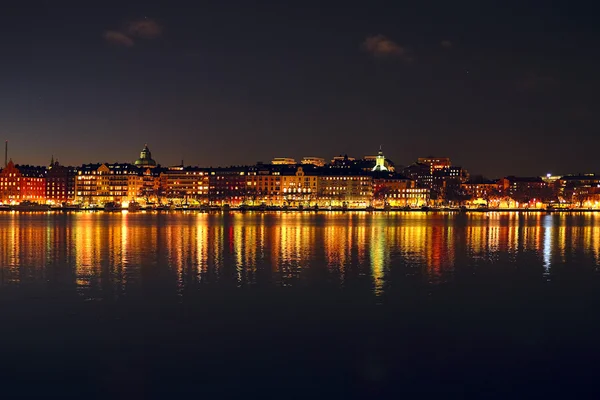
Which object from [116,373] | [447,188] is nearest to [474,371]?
[116,373]

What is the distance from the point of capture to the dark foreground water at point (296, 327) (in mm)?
11906

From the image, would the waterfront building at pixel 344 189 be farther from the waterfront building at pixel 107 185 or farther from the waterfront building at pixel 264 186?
the waterfront building at pixel 107 185

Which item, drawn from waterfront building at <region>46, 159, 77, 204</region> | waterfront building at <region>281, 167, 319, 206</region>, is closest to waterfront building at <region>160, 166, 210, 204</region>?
waterfront building at <region>281, 167, 319, 206</region>

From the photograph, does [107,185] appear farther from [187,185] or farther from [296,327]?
[296,327]

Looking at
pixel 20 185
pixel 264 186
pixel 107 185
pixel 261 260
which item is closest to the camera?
pixel 261 260

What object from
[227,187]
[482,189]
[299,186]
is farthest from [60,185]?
[482,189]

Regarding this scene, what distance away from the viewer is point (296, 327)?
1584cm

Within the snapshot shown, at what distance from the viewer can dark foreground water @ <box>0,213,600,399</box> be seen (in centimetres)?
1191

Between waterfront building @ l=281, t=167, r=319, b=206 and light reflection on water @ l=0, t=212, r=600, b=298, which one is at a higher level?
waterfront building @ l=281, t=167, r=319, b=206

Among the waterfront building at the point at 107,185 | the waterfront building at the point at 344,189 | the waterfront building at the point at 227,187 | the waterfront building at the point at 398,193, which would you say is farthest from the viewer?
the waterfront building at the point at 398,193

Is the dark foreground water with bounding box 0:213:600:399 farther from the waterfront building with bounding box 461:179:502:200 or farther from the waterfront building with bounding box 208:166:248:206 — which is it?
the waterfront building with bounding box 461:179:502:200

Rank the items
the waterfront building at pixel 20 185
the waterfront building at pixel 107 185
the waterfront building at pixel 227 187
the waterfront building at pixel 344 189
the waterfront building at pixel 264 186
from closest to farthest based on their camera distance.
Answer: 1. the waterfront building at pixel 20 185
2. the waterfront building at pixel 264 186
3. the waterfront building at pixel 227 187
4. the waterfront building at pixel 107 185
5. the waterfront building at pixel 344 189

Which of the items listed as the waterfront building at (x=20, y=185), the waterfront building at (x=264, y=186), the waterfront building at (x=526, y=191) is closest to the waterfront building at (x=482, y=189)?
the waterfront building at (x=526, y=191)

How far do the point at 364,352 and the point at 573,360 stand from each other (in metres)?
3.79
